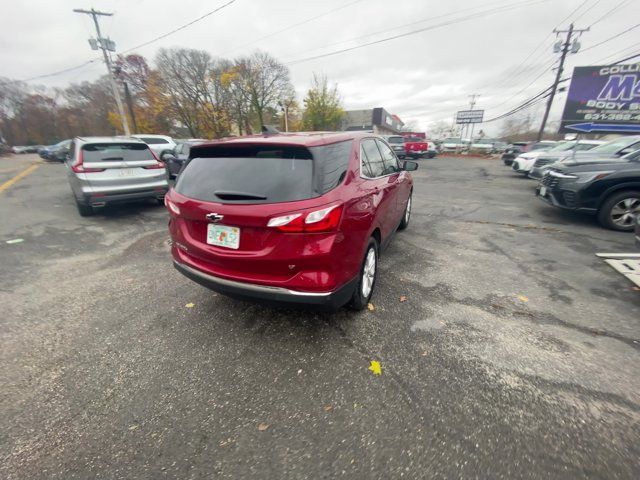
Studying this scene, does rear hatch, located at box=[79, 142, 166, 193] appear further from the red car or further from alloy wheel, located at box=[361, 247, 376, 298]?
alloy wheel, located at box=[361, 247, 376, 298]

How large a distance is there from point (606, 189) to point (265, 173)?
6.38 metres

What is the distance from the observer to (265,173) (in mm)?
2260

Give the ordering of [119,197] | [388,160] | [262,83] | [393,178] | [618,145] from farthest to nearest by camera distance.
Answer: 1. [262,83]
2. [618,145]
3. [119,197]
4. [388,160]
5. [393,178]

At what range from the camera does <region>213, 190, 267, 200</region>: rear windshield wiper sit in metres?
2.16

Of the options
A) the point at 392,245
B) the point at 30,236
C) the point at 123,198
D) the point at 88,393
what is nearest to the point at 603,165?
the point at 392,245

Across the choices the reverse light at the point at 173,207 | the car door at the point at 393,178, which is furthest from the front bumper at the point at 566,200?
the reverse light at the point at 173,207

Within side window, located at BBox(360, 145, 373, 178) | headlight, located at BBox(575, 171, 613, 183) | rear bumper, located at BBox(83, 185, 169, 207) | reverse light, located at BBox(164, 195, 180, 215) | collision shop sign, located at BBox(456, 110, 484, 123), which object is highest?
collision shop sign, located at BBox(456, 110, 484, 123)

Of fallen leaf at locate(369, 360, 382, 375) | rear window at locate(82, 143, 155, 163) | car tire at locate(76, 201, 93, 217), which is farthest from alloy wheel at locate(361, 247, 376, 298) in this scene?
car tire at locate(76, 201, 93, 217)

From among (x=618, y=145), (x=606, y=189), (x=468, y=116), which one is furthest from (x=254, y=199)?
(x=468, y=116)

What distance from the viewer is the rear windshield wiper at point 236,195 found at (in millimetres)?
2162

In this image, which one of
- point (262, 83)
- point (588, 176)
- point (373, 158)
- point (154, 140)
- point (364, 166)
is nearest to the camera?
point (364, 166)

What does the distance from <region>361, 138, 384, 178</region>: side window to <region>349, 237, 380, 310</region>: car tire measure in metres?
0.77

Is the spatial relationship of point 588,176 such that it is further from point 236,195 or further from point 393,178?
point 236,195

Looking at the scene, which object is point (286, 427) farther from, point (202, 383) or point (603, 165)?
point (603, 165)
